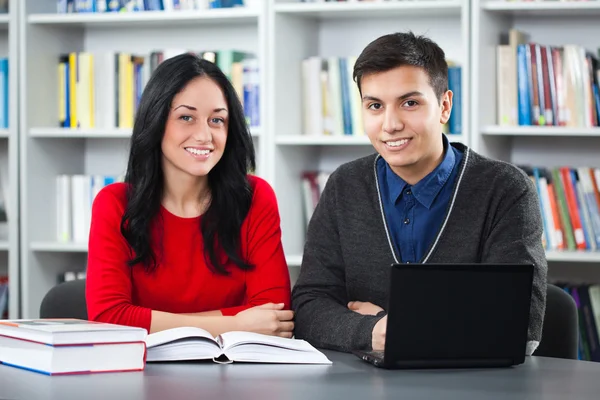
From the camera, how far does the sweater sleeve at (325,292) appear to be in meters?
1.86

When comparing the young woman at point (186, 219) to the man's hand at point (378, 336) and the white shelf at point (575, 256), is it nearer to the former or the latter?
the man's hand at point (378, 336)

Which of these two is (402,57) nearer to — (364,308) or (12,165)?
(364,308)

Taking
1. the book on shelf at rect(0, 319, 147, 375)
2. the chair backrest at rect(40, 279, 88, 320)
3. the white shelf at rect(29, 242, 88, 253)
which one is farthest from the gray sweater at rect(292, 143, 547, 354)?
the white shelf at rect(29, 242, 88, 253)

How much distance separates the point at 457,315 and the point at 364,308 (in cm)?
46

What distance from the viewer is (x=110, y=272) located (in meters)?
2.13

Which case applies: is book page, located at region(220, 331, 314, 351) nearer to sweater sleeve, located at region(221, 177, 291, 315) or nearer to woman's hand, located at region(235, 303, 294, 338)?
woman's hand, located at region(235, 303, 294, 338)

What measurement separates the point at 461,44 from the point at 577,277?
970 mm

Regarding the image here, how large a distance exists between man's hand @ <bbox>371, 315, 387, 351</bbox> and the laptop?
73 millimetres

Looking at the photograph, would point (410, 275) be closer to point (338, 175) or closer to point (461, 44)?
point (338, 175)

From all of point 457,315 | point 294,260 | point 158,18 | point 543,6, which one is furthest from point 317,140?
point 457,315

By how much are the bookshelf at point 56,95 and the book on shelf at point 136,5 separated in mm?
50

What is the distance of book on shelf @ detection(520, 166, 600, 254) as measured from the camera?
307 cm

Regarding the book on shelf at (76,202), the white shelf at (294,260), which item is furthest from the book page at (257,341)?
the book on shelf at (76,202)

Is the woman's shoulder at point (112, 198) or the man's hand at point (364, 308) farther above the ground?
the woman's shoulder at point (112, 198)
